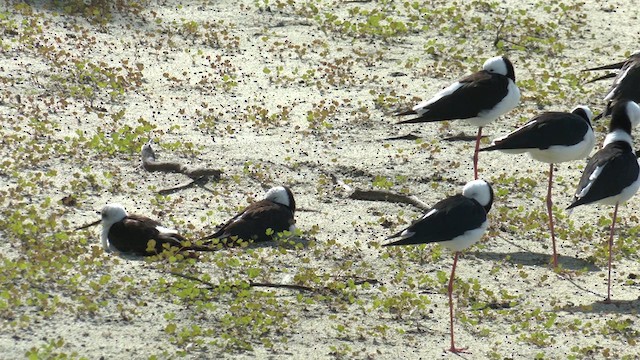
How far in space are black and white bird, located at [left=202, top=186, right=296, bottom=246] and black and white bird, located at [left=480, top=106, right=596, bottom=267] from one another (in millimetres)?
1658

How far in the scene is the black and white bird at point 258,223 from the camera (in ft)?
27.8

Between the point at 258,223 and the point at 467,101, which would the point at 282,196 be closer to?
the point at 258,223

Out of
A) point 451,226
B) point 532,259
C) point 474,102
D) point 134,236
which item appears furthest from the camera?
point 474,102

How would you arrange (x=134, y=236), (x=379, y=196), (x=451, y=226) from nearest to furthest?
(x=451, y=226) < (x=134, y=236) < (x=379, y=196)

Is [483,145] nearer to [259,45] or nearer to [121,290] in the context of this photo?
[259,45]

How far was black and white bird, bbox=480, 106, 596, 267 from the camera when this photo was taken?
895 cm

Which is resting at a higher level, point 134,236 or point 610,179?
point 134,236

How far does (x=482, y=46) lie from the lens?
13.2m

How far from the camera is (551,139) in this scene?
8938 mm

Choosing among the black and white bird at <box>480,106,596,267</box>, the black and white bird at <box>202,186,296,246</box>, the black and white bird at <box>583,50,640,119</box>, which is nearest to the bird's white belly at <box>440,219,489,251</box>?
the black and white bird at <box>480,106,596,267</box>

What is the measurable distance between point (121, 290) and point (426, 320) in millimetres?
1996

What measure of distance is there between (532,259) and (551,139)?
37.0 inches

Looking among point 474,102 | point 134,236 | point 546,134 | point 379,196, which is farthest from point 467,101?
point 134,236

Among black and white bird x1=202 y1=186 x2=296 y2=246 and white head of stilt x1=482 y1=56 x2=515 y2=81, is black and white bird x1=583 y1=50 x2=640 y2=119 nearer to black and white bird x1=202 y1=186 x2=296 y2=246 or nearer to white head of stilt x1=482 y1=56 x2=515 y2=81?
white head of stilt x1=482 y1=56 x2=515 y2=81
